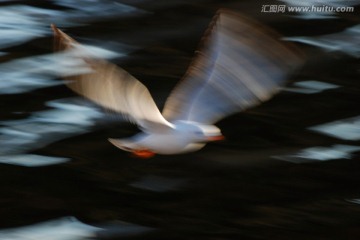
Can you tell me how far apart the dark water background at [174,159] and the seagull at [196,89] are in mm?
575

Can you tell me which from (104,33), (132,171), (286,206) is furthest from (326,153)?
(104,33)

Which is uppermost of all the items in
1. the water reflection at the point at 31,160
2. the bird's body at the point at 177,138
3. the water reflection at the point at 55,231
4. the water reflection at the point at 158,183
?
the bird's body at the point at 177,138

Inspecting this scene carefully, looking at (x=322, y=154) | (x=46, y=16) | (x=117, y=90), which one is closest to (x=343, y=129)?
(x=322, y=154)

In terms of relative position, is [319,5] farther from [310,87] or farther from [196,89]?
[196,89]

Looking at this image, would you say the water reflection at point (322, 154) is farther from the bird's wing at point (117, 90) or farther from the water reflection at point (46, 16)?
the water reflection at point (46, 16)

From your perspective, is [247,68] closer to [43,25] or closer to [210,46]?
[210,46]

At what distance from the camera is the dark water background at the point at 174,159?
4203 mm

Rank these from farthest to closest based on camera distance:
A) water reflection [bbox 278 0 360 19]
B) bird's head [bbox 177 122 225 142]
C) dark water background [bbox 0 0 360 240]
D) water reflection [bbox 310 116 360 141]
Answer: water reflection [bbox 278 0 360 19] → water reflection [bbox 310 116 360 141] → dark water background [bbox 0 0 360 240] → bird's head [bbox 177 122 225 142]

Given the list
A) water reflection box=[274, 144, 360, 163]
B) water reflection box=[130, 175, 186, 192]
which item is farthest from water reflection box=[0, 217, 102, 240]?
water reflection box=[274, 144, 360, 163]

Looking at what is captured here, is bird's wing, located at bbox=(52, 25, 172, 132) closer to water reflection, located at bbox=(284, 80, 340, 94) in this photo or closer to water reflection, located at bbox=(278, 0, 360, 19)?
water reflection, located at bbox=(284, 80, 340, 94)

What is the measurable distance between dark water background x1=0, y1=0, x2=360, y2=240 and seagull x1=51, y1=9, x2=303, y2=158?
57 centimetres

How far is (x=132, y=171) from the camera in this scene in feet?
14.7

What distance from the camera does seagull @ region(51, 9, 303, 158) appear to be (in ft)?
11.1

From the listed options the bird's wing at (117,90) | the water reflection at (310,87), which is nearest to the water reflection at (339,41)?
the water reflection at (310,87)
